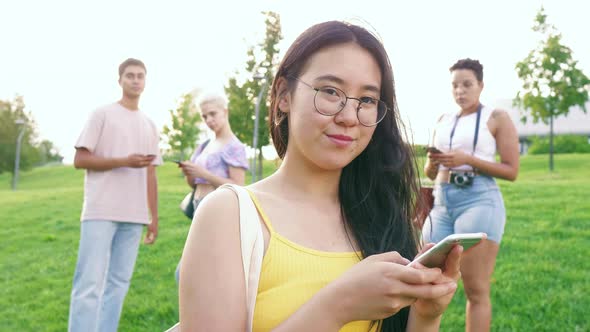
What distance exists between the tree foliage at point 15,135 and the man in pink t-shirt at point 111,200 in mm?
51955

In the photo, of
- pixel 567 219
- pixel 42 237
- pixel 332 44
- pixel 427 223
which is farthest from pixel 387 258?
pixel 42 237

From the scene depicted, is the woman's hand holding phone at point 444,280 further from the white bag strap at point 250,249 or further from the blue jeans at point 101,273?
the blue jeans at point 101,273

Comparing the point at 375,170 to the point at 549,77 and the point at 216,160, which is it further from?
the point at 549,77

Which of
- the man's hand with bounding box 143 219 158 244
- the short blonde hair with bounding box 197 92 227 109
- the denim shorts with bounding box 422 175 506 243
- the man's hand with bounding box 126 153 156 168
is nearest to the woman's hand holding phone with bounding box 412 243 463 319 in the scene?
the denim shorts with bounding box 422 175 506 243

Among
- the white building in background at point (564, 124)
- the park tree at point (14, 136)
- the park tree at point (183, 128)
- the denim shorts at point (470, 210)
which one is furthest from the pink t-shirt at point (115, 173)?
the white building in background at point (564, 124)

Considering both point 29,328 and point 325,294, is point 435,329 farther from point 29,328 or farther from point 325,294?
point 29,328

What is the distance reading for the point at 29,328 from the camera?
633cm

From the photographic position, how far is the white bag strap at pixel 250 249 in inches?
66.3

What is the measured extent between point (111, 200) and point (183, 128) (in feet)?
152

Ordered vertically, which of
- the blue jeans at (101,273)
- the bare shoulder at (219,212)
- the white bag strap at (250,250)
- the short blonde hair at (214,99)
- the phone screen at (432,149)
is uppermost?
the short blonde hair at (214,99)

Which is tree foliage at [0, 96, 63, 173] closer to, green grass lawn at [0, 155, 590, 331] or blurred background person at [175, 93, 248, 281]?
green grass lawn at [0, 155, 590, 331]

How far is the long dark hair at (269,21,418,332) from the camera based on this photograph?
192cm

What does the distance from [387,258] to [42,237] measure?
12294 mm

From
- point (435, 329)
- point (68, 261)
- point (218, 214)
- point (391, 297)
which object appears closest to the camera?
point (391, 297)
